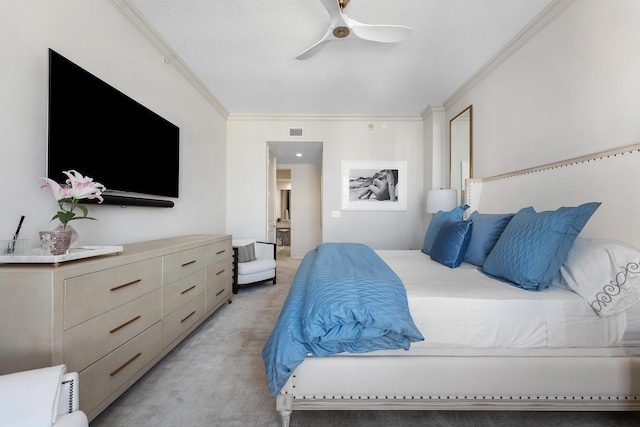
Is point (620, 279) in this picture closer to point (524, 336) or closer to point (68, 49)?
point (524, 336)

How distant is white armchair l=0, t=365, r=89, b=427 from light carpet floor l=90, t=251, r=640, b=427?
0.77 m

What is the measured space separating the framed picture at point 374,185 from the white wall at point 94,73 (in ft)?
7.86

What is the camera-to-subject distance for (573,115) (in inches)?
77.0

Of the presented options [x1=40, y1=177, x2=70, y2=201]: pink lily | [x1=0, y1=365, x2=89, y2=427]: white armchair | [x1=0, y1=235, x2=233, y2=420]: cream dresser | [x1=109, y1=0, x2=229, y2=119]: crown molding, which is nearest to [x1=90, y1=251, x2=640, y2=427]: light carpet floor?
[x1=0, y1=235, x2=233, y2=420]: cream dresser

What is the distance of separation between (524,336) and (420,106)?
3.60 meters

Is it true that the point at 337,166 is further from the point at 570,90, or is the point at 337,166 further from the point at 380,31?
the point at 570,90

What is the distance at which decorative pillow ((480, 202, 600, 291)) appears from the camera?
1.47 m

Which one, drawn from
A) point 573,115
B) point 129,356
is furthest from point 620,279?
point 129,356

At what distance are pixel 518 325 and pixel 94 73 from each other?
9.86 ft

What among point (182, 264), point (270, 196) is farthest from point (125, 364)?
point (270, 196)

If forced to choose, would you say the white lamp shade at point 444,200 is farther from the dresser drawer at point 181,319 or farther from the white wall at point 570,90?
the dresser drawer at point 181,319

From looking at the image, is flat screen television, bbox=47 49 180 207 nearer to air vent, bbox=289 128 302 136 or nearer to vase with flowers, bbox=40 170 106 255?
vase with flowers, bbox=40 170 106 255

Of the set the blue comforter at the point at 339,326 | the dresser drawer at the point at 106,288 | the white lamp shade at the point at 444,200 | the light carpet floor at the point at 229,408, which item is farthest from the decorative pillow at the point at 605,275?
the dresser drawer at the point at 106,288

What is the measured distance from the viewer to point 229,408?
1.49m
